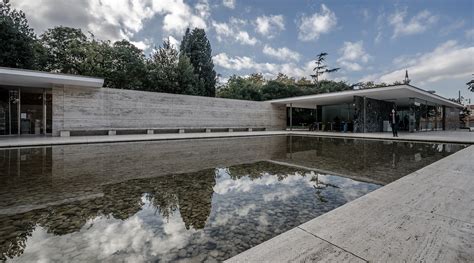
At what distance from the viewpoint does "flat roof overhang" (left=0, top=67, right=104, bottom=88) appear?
9172mm

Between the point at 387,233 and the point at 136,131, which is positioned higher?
the point at 136,131

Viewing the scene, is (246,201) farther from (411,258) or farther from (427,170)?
(427,170)

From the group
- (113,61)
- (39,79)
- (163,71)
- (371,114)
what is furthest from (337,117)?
(113,61)

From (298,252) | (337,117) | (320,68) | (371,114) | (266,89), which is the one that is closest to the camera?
(298,252)

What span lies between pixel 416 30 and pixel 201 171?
18385 millimetres

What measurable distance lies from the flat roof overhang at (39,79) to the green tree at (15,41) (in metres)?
6.65

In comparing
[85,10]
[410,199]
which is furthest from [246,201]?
[85,10]

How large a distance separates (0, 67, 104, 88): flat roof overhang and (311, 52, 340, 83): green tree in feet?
98.6

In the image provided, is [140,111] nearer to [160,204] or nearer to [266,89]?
[160,204]

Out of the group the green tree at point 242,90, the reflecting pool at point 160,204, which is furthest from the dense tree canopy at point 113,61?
the reflecting pool at point 160,204

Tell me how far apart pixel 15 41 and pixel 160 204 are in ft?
69.4

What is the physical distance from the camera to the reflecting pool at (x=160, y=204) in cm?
180

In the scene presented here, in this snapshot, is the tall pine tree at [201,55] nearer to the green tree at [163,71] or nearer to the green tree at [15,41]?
the green tree at [163,71]

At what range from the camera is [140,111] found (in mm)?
13688
